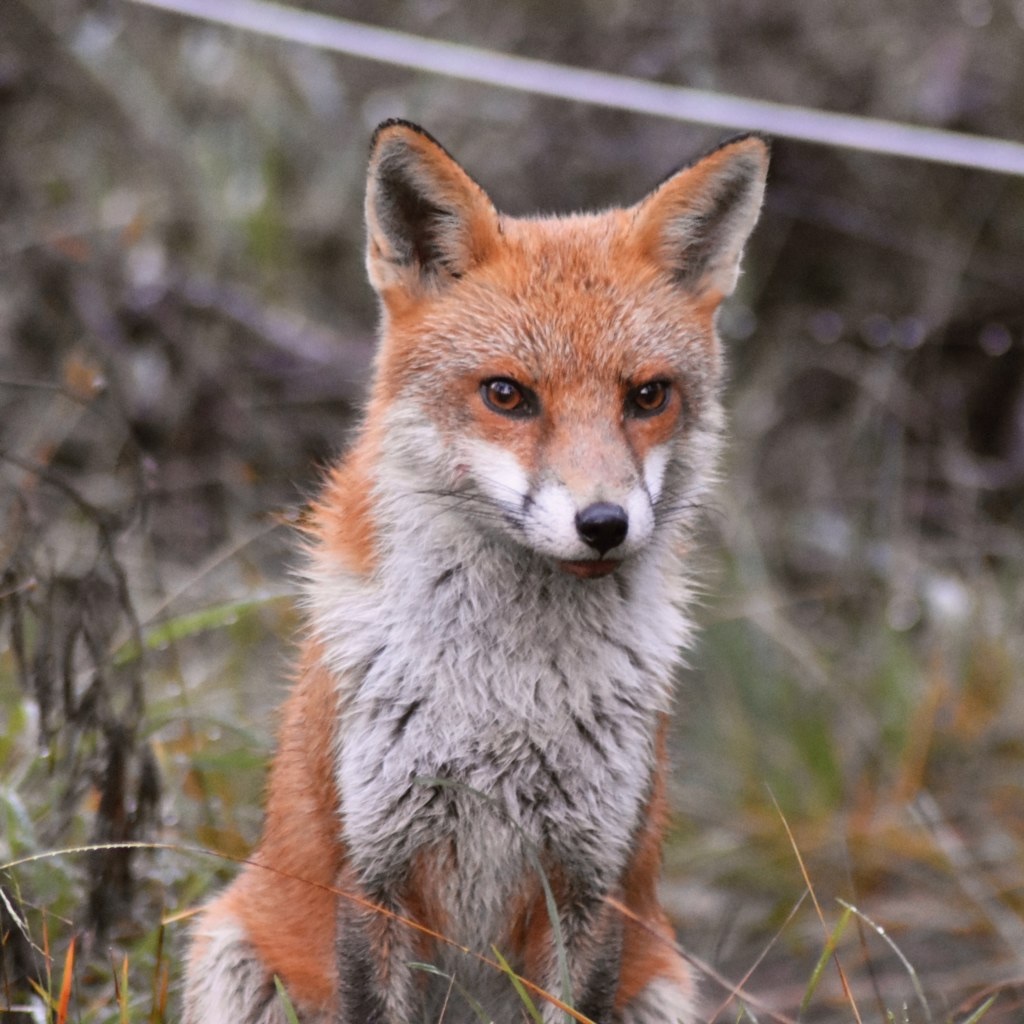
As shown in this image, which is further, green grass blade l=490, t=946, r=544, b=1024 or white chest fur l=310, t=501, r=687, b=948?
white chest fur l=310, t=501, r=687, b=948

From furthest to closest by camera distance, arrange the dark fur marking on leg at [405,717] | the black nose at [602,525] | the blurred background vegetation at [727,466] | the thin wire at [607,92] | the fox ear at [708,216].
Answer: the thin wire at [607,92]
the blurred background vegetation at [727,466]
the fox ear at [708,216]
the dark fur marking on leg at [405,717]
the black nose at [602,525]

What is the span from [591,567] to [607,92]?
3.26m

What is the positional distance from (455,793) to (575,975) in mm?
592

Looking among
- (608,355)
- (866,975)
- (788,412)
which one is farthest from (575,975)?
(788,412)

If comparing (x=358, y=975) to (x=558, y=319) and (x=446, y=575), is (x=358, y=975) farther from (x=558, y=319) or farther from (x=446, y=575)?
(x=558, y=319)

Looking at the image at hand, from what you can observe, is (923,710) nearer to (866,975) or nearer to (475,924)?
(866,975)

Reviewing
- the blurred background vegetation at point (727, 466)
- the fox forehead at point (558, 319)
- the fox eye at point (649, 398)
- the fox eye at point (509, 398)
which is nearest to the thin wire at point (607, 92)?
the blurred background vegetation at point (727, 466)

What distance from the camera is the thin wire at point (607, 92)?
18.0ft

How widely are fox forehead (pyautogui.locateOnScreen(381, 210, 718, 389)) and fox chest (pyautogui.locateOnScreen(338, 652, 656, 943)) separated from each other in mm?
→ 795

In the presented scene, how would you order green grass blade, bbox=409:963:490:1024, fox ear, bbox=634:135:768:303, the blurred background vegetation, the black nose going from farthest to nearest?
the blurred background vegetation, fox ear, bbox=634:135:768:303, green grass blade, bbox=409:963:490:1024, the black nose

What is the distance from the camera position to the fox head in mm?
3561

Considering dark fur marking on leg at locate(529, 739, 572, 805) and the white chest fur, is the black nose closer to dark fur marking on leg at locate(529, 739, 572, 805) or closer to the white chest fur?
the white chest fur

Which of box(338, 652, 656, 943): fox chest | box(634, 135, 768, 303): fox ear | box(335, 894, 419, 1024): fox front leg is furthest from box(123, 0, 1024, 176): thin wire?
box(335, 894, 419, 1024): fox front leg

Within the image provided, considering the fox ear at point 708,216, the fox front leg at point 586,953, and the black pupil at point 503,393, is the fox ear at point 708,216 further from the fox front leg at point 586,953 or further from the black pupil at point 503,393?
the fox front leg at point 586,953
